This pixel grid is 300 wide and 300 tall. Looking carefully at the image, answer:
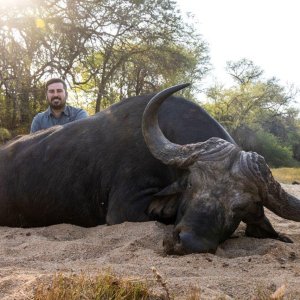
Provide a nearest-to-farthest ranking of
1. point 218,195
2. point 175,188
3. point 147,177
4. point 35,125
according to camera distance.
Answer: point 218,195
point 175,188
point 147,177
point 35,125

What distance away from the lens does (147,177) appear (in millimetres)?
4652

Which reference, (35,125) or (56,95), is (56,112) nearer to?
(56,95)

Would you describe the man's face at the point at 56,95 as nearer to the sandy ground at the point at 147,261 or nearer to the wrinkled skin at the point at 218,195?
the sandy ground at the point at 147,261

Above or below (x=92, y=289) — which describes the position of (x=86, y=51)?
above

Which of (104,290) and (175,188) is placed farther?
(175,188)

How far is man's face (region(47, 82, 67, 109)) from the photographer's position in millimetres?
8017

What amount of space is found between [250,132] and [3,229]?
45415mm

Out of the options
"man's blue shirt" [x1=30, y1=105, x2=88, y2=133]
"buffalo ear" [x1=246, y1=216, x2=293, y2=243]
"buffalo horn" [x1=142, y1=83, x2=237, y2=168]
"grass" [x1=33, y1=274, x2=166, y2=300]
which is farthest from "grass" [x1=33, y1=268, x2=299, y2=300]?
"man's blue shirt" [x1=30, y1=105, x2=88, y2=133]

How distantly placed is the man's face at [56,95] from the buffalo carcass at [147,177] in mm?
2160

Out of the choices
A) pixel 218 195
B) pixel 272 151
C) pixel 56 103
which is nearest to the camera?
pixel 218 195

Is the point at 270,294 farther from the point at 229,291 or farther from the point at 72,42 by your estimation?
the point at 72,42

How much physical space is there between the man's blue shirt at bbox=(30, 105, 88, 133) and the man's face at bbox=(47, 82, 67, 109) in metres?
0.14

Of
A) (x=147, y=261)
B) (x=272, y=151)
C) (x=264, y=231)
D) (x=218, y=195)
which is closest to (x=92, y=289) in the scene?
(x=147, y=261)

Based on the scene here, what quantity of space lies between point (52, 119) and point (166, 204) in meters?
4.25
